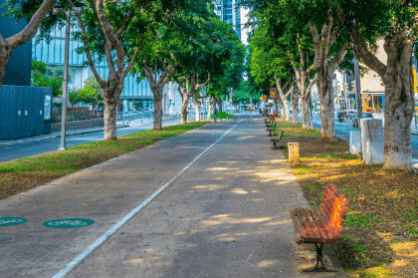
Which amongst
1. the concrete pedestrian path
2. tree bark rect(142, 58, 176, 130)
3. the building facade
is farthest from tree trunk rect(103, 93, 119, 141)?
the building facade

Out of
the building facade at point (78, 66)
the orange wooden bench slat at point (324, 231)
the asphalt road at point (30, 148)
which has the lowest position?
the orange wooden bench slat at point (324, 231)

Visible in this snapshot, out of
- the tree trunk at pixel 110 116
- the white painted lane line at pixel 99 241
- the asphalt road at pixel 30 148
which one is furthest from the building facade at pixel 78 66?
the white painted lane line at pixel 99 241

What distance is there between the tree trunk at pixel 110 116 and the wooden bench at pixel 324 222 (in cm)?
1800

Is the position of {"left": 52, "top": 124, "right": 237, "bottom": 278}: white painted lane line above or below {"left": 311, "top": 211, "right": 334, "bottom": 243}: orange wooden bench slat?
below

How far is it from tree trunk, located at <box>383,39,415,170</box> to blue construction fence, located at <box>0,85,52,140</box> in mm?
23840

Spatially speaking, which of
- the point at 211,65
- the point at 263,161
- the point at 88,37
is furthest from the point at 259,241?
the point at 211,65

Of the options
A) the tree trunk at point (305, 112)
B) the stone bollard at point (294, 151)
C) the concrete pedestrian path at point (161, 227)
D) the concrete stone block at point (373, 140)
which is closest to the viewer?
the concrete pedestrian path at point (161, 227)

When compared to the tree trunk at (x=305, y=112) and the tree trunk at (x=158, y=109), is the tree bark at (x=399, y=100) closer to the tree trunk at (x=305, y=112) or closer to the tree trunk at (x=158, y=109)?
the tree trunk at (x=305, y=112)

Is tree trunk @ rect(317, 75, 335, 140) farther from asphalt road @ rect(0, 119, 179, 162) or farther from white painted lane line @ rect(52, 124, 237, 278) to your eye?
asphalt road @ rect(0, 119, 179, 162)

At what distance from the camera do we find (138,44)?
74.2 ft

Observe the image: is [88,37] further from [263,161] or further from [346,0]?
[346,0]

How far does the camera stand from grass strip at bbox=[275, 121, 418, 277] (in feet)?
16.2

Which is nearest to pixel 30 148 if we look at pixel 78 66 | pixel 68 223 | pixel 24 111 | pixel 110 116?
pixel 110 116

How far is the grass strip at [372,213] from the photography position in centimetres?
495
